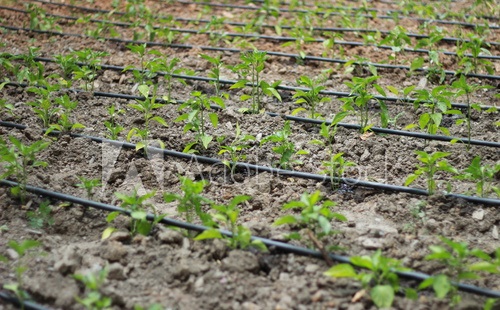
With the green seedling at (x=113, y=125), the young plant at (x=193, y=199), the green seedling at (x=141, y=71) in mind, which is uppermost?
the green seedling at (x=141, y=71)

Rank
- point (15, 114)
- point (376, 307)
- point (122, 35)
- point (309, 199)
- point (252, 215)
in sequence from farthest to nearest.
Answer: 1. point (122, 35)
2. point (15, 114)
3. point (252, 215)
4. point (309, 199)
5. point (376, 307)

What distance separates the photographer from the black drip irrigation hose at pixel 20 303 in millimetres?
2220

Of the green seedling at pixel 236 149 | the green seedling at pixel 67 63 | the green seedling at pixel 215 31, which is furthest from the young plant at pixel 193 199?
the green seedling at pixel 215 31

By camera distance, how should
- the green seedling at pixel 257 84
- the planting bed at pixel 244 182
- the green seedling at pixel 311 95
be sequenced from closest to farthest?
the planting bed at pixel 244 182 → the green seedling at pixel 311 95 → the green seedling at pixel 257 84

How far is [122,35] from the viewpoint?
4973mm

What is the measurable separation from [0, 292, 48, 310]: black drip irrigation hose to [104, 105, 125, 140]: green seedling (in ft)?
4.03

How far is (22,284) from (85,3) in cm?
394

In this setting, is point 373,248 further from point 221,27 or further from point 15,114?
point 221,27

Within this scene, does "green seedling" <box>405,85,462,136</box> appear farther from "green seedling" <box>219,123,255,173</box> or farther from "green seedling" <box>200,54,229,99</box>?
"green seedling" <box>200,54,229,99</box>

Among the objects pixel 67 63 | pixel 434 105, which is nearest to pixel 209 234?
pixel 434 105

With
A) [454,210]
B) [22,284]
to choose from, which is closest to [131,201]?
[22,284]

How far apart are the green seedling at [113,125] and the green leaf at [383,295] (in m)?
1.73

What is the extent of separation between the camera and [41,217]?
2756mm

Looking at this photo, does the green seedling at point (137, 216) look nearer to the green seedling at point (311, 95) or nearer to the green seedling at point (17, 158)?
the green seedling at point (17, 158)
